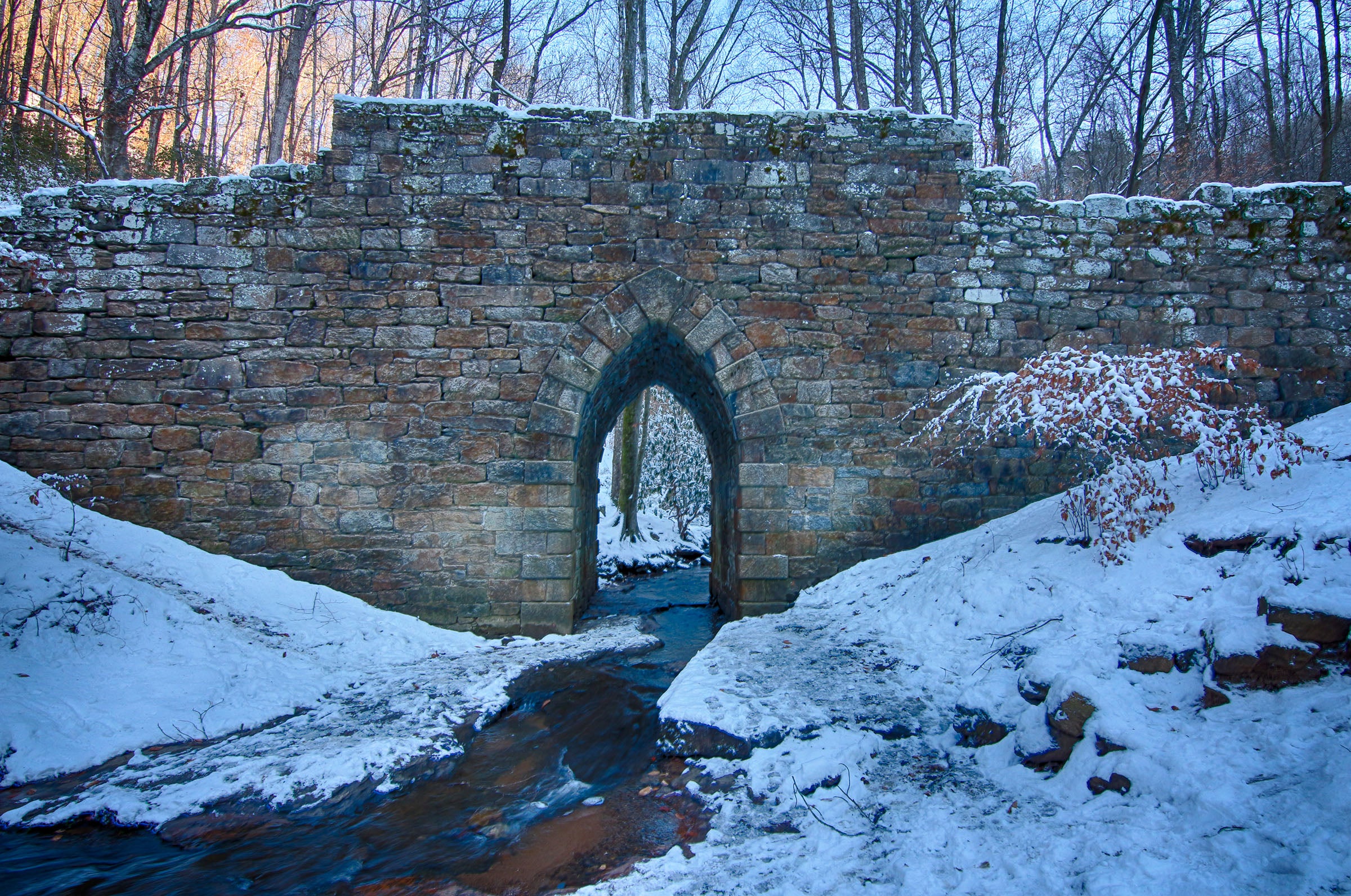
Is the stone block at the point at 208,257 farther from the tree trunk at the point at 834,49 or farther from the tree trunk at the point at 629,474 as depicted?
the tree trunk at the point at 834,49

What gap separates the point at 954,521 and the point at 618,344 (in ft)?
11.9

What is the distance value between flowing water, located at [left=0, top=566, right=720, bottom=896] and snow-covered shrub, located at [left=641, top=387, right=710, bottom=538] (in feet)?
33.6

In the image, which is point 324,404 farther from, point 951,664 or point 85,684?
point 951,664

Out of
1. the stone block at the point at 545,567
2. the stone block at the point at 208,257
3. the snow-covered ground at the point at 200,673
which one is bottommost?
the snow-covered ground at the point at 200,673

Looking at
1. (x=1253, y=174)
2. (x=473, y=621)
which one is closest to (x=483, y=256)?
A: (x=473, y=621)

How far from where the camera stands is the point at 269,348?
611 cm

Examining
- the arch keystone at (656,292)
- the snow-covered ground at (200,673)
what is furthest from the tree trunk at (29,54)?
the arch keystone at (656,292)

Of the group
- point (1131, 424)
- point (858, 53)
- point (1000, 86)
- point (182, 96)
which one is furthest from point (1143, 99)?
point (182, 96)

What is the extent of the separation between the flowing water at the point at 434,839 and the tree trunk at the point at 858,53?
1298 cm

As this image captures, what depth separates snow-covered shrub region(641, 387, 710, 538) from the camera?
14844 millimetres

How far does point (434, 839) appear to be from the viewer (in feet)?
10.9

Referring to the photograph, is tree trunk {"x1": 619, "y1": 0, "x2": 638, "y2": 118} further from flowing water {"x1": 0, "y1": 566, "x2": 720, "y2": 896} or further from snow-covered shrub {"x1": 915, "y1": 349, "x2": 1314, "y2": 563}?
flowing water {"x1": 0, "y1": 566, "x2": 720, "y2": 896}

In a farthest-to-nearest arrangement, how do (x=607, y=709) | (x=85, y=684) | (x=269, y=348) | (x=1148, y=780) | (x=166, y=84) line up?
(x=166, y=84) → (x=269, y=348) → (x=607, y=709) → (x=85, y=684) → (x=1148, y=780)

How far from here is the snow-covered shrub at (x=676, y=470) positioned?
48.7ft
